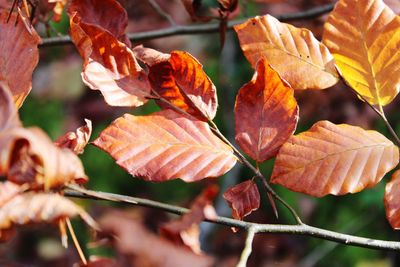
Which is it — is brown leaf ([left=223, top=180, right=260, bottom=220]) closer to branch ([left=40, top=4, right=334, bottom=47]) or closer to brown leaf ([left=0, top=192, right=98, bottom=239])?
brown leaf ([left=0, top=192, right=98, bottom=239])

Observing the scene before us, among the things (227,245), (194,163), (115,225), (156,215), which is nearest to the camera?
(115,225)

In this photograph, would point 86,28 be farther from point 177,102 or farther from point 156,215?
point 156,215

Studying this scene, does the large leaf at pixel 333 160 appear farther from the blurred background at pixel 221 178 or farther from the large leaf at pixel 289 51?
the blurred background at pixel 221 178

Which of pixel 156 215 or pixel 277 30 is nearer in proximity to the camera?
pixel 277 30

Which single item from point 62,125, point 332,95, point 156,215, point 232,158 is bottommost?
point 156,215

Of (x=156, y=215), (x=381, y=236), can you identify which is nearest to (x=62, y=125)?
(x=156, y=215)

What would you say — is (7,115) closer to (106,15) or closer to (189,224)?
(189,224)
